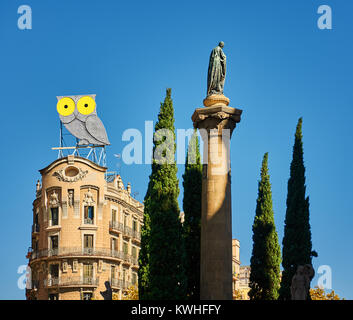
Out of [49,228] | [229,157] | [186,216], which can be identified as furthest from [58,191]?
[229,157]

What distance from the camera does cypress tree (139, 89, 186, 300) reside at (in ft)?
84.6

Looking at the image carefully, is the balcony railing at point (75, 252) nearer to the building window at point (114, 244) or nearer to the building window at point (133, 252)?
the building window at point (114, 244)

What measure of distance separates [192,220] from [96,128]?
30793 mm

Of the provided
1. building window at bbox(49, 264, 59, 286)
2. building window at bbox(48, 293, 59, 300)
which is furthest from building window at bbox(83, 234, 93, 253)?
building window at bbox(48, 293, 59, 300)

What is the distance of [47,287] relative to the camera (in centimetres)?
5447

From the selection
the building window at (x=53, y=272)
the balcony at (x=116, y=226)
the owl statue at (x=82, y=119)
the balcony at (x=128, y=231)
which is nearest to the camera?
the building window at (x=53, y=272)

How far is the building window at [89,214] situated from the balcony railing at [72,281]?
5322 mm

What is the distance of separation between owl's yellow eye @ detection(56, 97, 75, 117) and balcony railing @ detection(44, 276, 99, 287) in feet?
52.2

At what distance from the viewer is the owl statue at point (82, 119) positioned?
189 feet

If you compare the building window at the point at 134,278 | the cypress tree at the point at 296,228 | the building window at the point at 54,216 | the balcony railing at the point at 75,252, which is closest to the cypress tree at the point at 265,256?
the cypress tree at the point at 296,228

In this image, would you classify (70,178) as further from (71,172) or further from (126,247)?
(126,247)

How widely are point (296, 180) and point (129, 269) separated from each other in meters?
32.2

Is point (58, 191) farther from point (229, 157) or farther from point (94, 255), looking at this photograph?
point (229, 157)
